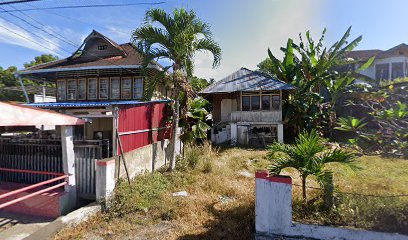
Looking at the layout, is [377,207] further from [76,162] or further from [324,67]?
[324,67]

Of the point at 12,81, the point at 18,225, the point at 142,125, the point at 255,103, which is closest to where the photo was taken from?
the point at 18,225

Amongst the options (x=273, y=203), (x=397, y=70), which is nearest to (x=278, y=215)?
(x=273, y=203)

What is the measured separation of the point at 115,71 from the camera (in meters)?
13.0

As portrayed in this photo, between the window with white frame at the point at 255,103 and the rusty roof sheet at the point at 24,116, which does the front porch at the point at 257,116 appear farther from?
the rusty roof sheet at the point at 24,116

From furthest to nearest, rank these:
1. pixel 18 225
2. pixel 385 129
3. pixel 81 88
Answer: pixel 81 88 < pixel 18 225 < pixel 385 129

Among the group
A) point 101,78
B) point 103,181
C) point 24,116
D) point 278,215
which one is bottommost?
point 278,215

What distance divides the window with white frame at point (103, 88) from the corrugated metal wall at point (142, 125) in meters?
4.11

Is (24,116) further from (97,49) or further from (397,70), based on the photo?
(397,70)

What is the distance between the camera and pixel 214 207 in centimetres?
630

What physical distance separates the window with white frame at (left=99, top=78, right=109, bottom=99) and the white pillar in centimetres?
739

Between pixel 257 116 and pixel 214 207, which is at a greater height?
pixel 257 116

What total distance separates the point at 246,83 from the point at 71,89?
11.5 m

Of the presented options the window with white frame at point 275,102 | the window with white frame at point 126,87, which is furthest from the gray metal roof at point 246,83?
the window with white frame at point 126,87

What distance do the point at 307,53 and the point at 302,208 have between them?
14054 mm
